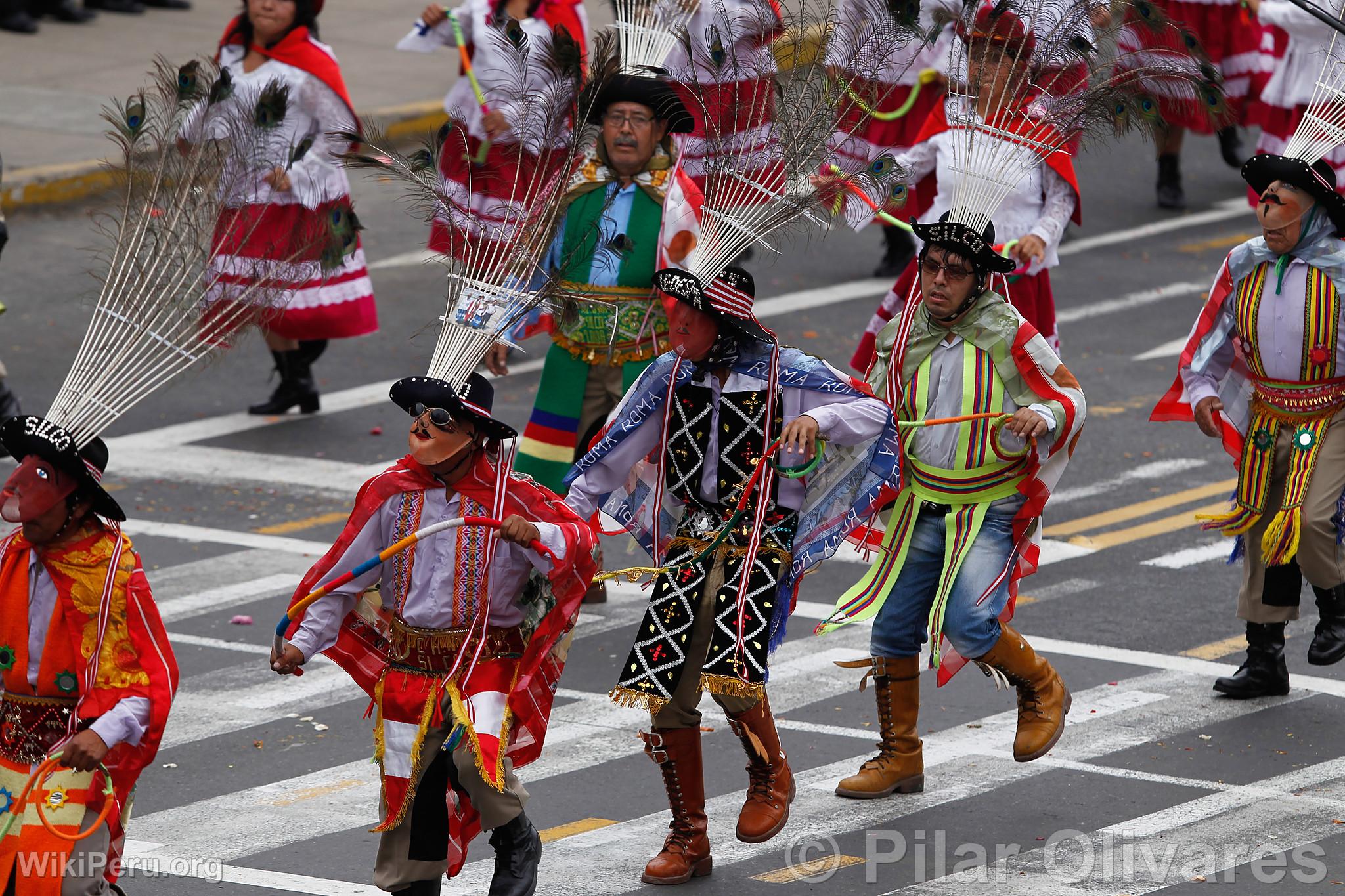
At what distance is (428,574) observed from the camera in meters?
6.43

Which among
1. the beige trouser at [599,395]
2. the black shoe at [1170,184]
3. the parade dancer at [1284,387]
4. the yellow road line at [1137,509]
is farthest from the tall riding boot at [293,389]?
the black shoe at [1170,184]

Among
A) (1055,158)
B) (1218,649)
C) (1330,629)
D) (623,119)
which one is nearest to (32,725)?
(623,119)

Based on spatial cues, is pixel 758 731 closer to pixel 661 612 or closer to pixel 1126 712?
pixel 661 612

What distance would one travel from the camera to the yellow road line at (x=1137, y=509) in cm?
1108

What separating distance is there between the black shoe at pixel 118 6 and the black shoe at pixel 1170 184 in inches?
394

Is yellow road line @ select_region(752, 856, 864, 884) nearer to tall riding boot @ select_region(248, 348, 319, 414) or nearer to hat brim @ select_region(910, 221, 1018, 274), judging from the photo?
hat brim @ select_region(910, 221, 1018, 274)

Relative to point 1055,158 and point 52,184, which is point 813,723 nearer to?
point 1055,158

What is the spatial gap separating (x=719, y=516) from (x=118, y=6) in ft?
53.8

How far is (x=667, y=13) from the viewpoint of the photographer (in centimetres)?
1015

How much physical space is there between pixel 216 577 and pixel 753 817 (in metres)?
3.84

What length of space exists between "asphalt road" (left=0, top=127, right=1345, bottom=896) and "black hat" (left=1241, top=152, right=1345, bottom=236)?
1.89m

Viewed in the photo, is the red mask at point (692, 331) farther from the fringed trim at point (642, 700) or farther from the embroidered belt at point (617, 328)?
the embroidered belt at point (617, 328)

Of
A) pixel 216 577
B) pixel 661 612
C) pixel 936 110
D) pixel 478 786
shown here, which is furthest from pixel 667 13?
pixel 478 786

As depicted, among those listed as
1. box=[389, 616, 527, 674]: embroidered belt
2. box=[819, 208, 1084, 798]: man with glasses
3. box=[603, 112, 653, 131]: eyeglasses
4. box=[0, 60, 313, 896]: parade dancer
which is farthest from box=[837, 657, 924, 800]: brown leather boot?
box=[0, 60, 313, 896]: parade dancer
